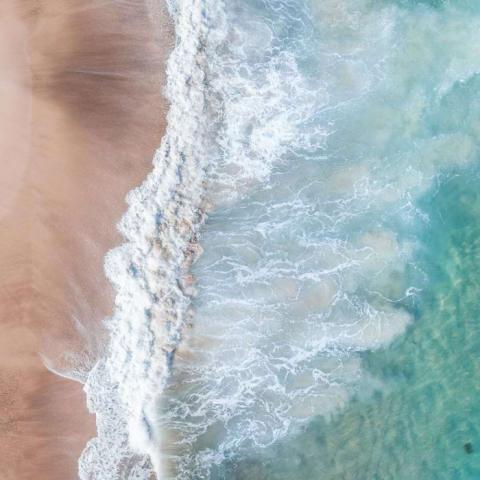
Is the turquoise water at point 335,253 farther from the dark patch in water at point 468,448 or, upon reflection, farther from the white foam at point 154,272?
the white foam at point 154,272

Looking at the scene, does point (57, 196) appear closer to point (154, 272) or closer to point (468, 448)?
point (154, 272)

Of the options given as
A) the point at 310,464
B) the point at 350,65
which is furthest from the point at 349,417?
the point at 350,65

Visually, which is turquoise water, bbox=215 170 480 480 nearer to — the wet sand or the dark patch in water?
the dark patch in water

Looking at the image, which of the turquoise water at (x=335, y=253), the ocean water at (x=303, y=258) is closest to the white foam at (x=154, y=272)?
the ocean water at (x=303, y=258)

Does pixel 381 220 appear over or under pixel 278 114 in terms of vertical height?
under

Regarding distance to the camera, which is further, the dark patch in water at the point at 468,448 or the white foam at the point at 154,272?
the dark patch in water at the point at 468,448

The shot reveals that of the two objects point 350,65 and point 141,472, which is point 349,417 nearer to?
point 141,472

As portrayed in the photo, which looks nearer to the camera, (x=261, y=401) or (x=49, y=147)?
(x=49, y=147)
